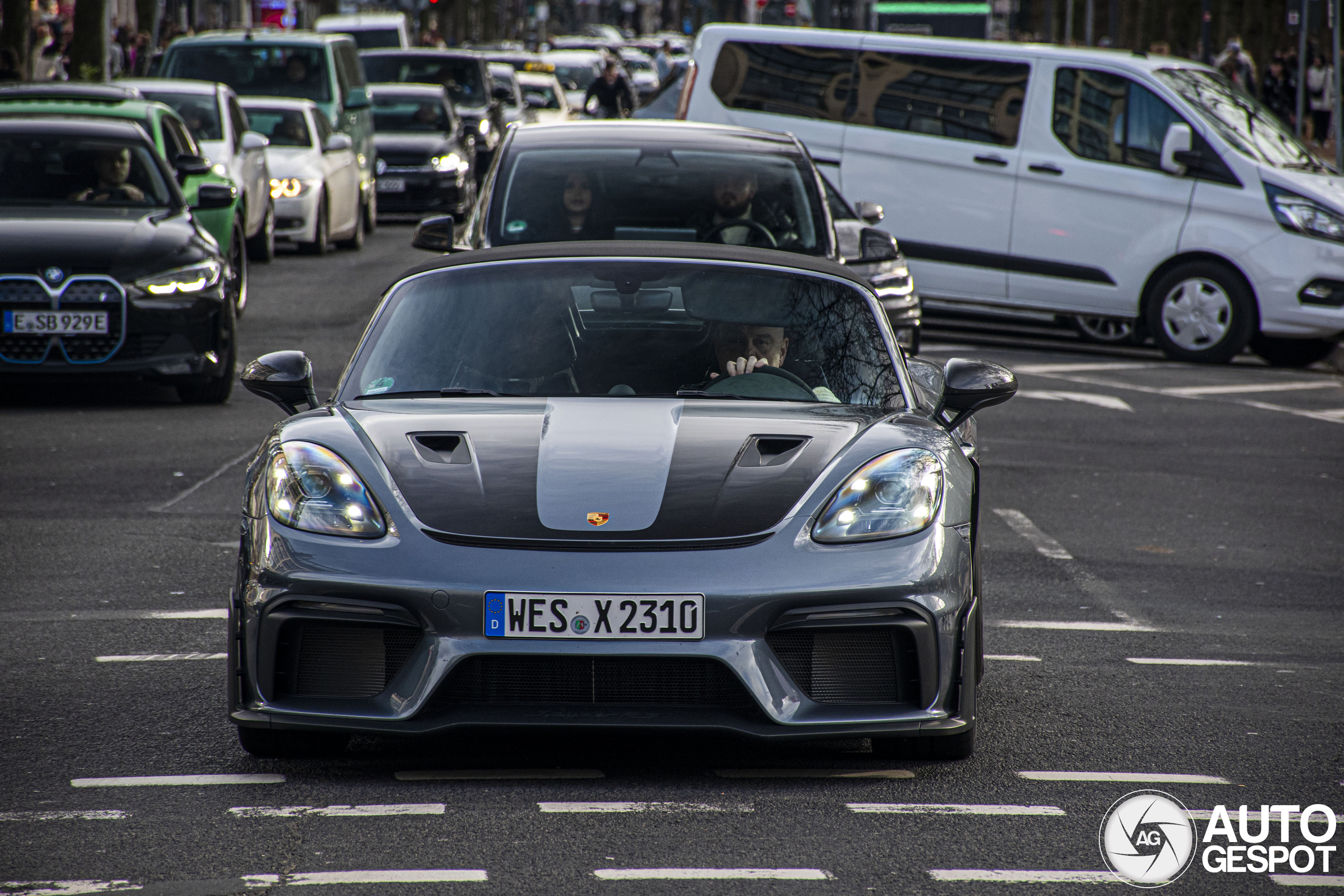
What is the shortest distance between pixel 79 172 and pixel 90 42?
17453 mm

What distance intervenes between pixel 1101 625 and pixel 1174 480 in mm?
3446

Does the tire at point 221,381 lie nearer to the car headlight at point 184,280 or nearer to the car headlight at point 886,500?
the car headlight at point 184,280

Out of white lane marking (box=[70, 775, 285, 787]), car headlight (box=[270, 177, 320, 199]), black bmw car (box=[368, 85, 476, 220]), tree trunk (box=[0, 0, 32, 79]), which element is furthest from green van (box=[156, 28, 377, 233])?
white lane marking (box=[70, 775, 285, 787])

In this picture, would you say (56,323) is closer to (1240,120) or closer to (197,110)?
(197,110)

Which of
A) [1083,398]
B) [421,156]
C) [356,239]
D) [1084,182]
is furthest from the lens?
[421,156]

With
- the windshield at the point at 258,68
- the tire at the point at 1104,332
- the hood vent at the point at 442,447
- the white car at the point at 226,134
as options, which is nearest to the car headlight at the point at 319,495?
the hood vent at the point at 442,447

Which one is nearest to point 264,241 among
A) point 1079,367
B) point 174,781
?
point 1079,367

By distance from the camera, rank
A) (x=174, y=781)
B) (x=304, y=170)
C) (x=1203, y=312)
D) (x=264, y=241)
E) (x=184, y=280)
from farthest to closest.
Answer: (x=304, y=170)
(x=264, y=241)
(x=1203, y=312)
(x=184, y=280)
(x=174, y=781)

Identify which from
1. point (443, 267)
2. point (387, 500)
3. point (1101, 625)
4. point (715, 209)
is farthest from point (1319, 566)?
point (387, 500)

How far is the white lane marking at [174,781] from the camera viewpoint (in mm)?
4750

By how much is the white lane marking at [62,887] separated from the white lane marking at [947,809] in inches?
62.5

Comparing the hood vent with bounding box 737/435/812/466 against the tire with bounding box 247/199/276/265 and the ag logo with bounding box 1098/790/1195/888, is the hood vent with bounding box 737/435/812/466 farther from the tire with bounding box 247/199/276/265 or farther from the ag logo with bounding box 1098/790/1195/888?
the tire with bounding box 247/199/276/265

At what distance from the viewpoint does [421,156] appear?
25766mm

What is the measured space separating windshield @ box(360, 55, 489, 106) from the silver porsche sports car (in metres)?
26.5
